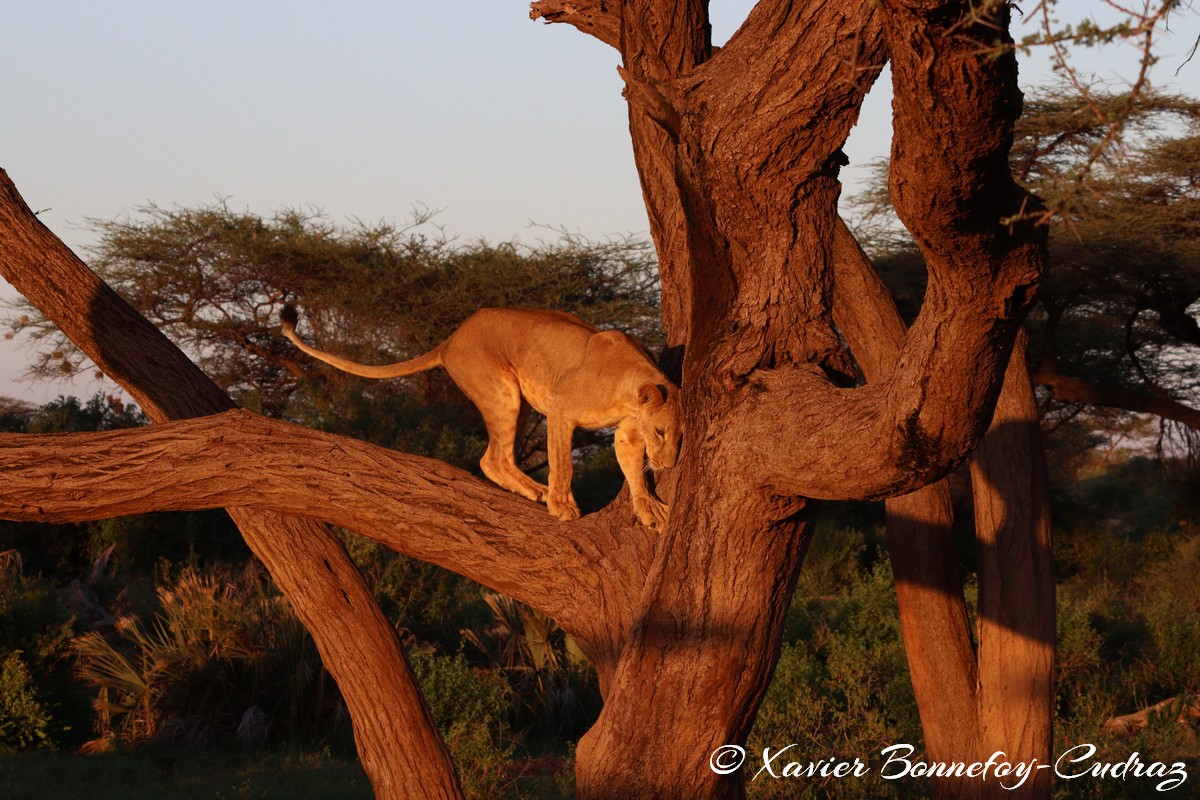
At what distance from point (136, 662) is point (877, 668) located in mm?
5416

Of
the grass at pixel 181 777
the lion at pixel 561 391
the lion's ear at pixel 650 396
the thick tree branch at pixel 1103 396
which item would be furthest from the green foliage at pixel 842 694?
the thick tree branch at pixel 1103 396

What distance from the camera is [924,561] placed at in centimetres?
559

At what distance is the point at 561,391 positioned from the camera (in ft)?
16.3

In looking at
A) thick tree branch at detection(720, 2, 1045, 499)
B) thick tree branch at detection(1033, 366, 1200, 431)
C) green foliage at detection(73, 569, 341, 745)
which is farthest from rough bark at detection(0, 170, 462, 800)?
thick tree branch at detection(1033, 366, 1200, 431)

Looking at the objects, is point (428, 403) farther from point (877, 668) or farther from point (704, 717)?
point (704, 717)

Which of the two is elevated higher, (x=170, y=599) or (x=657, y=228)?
(x=657, y=228)

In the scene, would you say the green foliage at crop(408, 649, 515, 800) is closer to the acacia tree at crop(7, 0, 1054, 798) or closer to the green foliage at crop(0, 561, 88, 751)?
the green foliage at crop(0, 561, 88, 751)

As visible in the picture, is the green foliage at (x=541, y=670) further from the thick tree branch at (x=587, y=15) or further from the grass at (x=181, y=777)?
the thick tree branch at (x=587, y=15)

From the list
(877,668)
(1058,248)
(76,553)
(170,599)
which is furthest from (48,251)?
(1058,248)

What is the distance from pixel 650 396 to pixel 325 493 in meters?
1.24

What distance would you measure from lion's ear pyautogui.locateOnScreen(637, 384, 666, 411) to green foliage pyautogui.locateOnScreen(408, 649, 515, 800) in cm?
324

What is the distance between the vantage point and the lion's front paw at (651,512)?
13.8 feet

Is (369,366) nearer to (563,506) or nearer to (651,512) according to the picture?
(563,506)

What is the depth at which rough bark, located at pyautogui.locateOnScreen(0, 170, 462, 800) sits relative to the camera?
470cm
